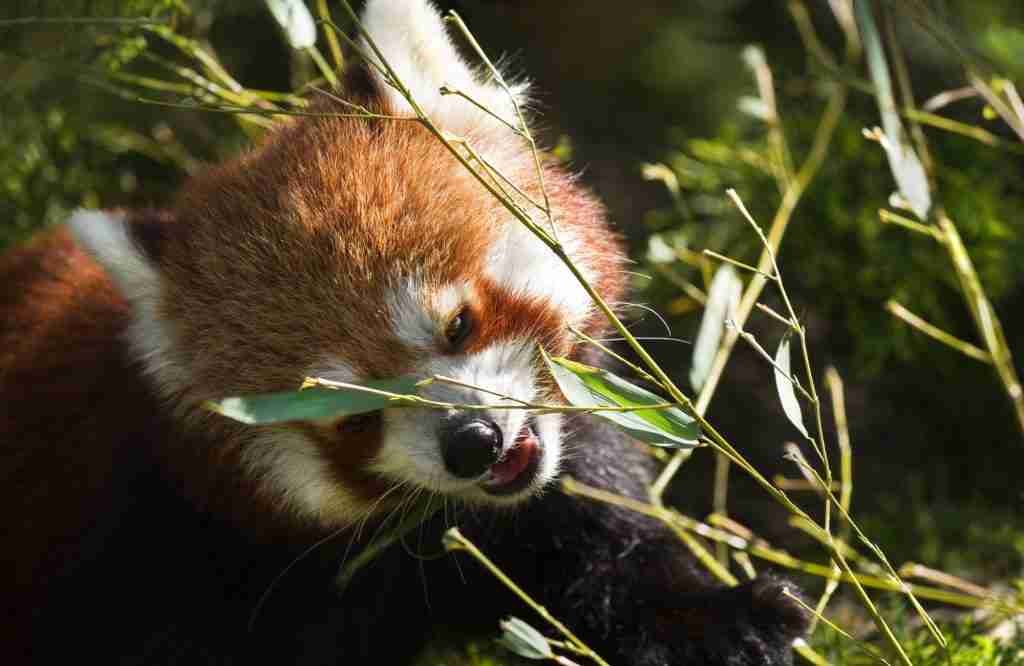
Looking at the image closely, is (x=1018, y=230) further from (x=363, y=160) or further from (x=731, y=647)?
(x=363, y=160)

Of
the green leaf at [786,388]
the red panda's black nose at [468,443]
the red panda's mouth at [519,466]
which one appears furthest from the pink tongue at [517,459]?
the green leaf at [786,388]

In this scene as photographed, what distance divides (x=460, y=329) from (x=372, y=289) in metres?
0.20

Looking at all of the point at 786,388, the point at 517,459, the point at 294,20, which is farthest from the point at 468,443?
the point at 294,20

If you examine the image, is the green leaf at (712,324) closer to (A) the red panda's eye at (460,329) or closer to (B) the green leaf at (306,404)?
(A) the red panda's eye at (460,329)

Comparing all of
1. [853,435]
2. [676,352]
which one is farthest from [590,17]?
[853,435]

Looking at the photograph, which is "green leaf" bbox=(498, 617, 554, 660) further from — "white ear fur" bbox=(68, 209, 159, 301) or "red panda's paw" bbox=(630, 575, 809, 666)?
"white ear fur" bbox=(68, 209, 159, 301)

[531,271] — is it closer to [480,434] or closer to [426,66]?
[480,434]

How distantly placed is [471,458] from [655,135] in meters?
3.03

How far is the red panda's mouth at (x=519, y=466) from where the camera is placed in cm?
239

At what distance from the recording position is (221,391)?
2.46 metres

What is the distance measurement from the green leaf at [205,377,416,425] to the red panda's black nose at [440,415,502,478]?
179 millimetres

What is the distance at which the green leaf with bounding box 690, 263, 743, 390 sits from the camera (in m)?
2.53

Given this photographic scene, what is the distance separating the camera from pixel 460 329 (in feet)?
7.75

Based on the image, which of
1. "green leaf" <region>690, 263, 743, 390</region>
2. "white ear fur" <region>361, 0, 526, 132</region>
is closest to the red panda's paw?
"green leaf" <region>690, 263, 743, 390</region>
